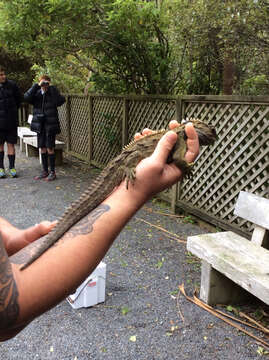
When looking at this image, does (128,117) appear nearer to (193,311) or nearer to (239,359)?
(193,311)

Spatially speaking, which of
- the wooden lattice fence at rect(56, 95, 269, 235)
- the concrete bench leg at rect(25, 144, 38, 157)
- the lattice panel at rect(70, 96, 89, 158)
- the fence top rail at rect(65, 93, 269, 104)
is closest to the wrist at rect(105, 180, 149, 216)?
the wooden lattice fence at rect(56, 95, 269, 235)

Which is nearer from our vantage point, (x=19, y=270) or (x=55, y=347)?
(x=19, y=270)

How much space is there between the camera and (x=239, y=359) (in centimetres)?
271

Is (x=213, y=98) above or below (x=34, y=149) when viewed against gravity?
above

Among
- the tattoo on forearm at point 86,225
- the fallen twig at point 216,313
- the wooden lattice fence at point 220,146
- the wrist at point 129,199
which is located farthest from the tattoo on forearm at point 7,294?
the wooden lattice fence at point 220,146

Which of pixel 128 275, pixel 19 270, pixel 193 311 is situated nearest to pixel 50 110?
pixel 128 275

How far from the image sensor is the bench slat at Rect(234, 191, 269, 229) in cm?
353

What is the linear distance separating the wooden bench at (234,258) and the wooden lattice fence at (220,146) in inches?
35.3

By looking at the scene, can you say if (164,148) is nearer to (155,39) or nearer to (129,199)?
(129,199)

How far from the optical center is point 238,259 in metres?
3.09

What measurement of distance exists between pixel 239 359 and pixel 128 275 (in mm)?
1615

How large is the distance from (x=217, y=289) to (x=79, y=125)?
8204 mm

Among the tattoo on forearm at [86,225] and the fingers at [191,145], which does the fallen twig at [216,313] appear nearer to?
the fingers at [191,145]

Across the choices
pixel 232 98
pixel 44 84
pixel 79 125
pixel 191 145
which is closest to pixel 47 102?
pixel 44 84
